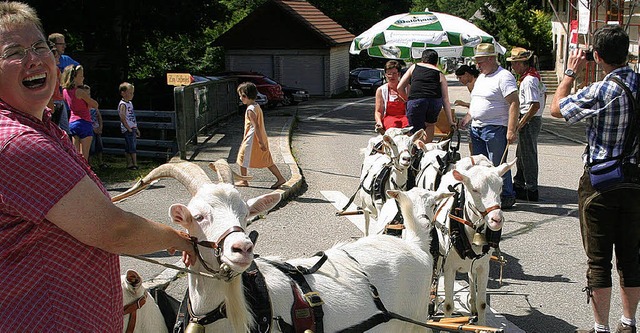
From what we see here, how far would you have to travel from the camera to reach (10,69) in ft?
8.72

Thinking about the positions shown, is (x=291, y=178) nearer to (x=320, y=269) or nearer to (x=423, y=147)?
(x=423, y=147)

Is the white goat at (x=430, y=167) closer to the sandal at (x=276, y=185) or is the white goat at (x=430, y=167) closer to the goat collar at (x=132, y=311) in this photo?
the sandal at (x=276, y=185)

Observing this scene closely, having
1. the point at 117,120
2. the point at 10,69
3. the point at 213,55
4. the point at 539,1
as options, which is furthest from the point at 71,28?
the point at 539,1

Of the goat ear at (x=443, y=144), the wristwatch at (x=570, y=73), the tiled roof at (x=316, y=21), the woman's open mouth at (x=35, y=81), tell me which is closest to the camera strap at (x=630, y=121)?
the wristwatch at (x=570, y=73)

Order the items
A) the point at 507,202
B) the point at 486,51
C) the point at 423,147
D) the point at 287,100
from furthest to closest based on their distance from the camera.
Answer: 1. the point at 287,100
2. the point at 507,202
3. the point at 486,51
4. the point at 423,147

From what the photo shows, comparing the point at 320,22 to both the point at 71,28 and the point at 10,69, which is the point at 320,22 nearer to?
the point at 71,28

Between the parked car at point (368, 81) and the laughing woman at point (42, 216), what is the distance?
43171 millimetres

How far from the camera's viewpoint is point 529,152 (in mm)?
12000

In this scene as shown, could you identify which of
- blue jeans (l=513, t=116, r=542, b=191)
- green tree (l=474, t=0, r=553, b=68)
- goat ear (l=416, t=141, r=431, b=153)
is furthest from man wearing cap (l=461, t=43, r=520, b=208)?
green tree (l=474, t=0, r=553, b=68)

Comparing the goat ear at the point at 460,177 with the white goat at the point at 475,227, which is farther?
the goat ear at the point at 460,177

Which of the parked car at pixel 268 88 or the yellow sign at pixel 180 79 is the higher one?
the yellow sign at pixel 180 79

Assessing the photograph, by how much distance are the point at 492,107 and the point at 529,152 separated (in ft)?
6.62

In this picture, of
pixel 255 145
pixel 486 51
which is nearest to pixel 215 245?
pixel 486 51

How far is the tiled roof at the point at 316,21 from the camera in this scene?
42219 millimetres
